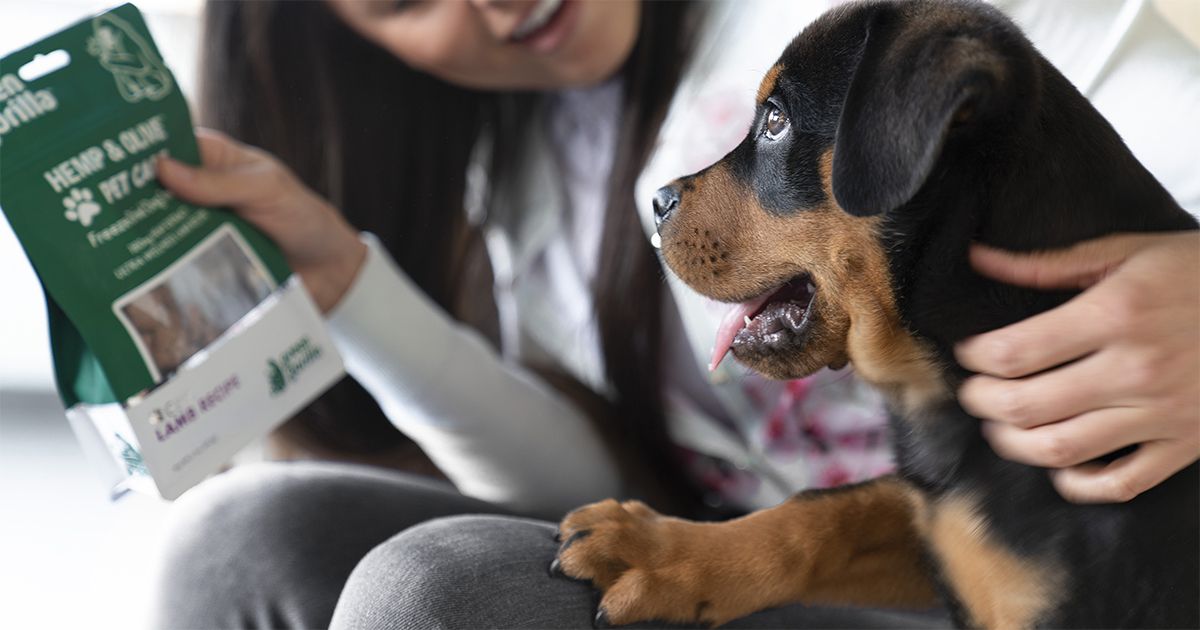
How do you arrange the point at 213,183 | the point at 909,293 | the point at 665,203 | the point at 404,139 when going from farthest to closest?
1. the point at 404,139
2. the point at 213,183
3. the point at 665,203
4. the point at 909,293

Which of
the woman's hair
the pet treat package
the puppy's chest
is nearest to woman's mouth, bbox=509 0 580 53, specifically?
the woman's hair

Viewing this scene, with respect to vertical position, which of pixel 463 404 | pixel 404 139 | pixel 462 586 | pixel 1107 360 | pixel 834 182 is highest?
pixel 834 182

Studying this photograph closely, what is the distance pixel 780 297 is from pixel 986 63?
0.27 m

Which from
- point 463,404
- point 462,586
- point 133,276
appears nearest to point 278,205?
point 133,276

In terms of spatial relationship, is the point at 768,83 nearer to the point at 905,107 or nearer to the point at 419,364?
the point at 905,107

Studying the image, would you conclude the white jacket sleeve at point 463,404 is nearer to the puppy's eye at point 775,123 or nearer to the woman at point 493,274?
the woman at point 493,274

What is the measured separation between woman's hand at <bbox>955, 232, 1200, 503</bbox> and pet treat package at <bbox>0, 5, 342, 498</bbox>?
70cm

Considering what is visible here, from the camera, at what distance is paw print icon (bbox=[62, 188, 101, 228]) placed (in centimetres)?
96

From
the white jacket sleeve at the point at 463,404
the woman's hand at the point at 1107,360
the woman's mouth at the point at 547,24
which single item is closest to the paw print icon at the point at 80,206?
the white jacket sleeve at the point at 463,404

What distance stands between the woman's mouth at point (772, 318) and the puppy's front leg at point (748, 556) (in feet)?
0.51

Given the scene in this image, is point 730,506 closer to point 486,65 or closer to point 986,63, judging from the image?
point 486,65

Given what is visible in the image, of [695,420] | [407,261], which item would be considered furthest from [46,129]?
[695,420]

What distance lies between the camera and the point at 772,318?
0.92 m

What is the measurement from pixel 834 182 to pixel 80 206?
2.23ft
